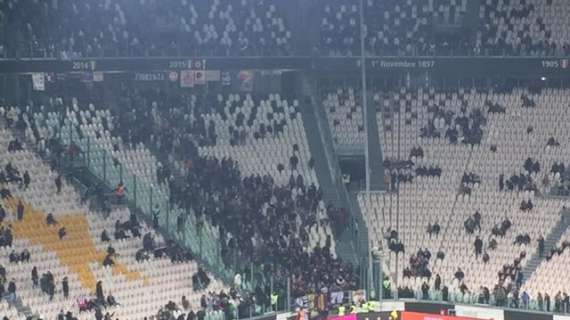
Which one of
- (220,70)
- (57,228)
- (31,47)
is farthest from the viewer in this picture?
(220,70)

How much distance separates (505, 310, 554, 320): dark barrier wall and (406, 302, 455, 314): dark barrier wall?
5.91 ft

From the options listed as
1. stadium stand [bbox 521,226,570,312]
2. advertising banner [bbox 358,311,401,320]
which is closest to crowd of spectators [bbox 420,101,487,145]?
stadium stand [bbox 521,226,570,312]

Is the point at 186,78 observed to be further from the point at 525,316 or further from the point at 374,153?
the point at 525,316

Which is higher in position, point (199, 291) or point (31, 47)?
point (31, 47)

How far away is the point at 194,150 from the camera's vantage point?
58688mm

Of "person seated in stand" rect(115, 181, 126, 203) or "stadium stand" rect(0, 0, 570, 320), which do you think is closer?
"stadium stand" rect(0, 0, 570, 320)

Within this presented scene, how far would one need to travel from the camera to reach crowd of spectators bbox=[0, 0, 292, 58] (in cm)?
5756

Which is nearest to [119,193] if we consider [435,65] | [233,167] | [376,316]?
[233,167]

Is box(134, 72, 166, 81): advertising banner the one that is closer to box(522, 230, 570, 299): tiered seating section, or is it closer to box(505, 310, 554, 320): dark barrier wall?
box(522, 230, 570, 299): tiered seating section

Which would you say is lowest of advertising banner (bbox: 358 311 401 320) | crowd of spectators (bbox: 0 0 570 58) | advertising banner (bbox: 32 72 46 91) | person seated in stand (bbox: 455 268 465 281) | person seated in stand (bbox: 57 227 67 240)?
advertising banner (bbox: 358 311 401 320)

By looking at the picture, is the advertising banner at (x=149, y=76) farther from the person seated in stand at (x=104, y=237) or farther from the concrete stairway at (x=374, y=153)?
the person seated in stand at (x=104, y=237)

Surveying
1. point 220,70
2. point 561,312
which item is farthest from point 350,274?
point 220,70

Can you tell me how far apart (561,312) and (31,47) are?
64.8 feet

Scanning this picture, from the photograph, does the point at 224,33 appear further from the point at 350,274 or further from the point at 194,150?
the point at 350,274
